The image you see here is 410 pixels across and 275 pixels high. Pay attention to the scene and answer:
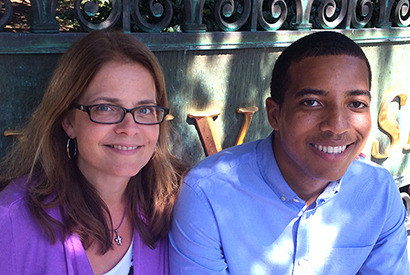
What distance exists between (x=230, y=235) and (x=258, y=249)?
16 centimetres

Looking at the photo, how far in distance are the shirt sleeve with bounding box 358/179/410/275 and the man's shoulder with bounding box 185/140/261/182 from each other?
76cm

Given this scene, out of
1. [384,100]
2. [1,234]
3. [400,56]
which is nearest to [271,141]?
[1,234]

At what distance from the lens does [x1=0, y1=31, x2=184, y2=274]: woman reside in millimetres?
1858

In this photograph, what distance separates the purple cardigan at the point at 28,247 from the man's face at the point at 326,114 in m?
1.07

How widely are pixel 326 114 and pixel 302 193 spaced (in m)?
0.44

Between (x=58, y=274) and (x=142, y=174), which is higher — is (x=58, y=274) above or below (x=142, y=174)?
below

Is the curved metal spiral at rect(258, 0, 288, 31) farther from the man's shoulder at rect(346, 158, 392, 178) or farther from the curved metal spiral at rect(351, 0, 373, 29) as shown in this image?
the man's shoulder at rect(346, 158, 392, 178)

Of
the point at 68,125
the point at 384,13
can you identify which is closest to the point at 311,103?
the point at 68,125

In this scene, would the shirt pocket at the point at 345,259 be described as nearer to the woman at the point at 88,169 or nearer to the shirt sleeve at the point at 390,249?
the shirt sleeve at the point at 390,249

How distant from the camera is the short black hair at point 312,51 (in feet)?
6.67

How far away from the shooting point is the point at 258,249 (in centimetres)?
210

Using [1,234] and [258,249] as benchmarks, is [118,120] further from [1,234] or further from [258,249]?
[258,249]

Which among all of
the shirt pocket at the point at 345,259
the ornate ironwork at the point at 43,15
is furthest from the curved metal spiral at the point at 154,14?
the shirt pocket at the point at 345,259

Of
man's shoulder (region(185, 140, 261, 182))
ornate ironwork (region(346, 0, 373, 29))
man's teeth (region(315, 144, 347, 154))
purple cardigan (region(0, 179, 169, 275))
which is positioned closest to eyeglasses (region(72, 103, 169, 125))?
man's shoulder (region(185, 140, 261, 182))
